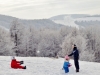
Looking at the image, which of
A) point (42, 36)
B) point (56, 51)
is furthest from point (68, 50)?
point (42, 36)

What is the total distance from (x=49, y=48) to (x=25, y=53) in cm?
938

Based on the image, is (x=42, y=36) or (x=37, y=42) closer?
(x=37, y=42)

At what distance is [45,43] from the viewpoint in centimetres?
8181

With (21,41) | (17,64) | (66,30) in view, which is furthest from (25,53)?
(17,64)

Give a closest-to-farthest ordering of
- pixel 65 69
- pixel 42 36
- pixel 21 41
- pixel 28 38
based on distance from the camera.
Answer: pixel 65 69 < pixel 21 41 < pixel 28 38 < pixel 42 36

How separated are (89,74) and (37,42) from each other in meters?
65.4

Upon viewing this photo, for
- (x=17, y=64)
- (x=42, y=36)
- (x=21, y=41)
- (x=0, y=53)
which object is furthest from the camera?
(x=42, y=36)

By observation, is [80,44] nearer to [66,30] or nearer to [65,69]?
[66,30]

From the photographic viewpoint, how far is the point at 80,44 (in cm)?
6712

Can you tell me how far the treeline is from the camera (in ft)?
221

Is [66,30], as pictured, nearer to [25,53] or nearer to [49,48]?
[49,48]

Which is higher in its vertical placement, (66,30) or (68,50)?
(66,30)

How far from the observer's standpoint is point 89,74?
18297 mm

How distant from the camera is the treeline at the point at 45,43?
67.4m
